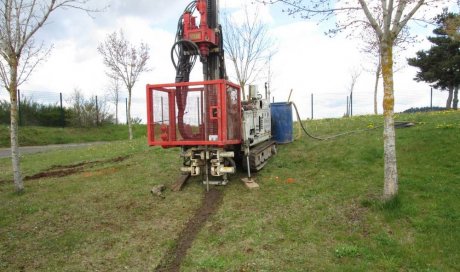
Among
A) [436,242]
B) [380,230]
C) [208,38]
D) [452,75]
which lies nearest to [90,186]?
[208,38]

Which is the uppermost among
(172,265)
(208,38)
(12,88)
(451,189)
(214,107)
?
(208,38)

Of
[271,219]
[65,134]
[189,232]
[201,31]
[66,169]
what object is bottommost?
[189,232]

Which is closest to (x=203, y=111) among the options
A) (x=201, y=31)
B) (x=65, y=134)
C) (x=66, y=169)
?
(x=201, y=31)

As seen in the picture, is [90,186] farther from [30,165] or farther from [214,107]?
[30,165]

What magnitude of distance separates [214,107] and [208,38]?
1.71m

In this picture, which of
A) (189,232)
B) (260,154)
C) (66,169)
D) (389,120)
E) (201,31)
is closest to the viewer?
(189,232)

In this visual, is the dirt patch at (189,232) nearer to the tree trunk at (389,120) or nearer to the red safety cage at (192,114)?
the red safety cage at (192,114)

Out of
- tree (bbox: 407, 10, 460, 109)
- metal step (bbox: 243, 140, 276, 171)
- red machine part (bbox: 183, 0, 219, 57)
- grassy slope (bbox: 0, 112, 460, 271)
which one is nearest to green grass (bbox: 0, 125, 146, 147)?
grassy slope (bbox: 0, 112, 460, 271)

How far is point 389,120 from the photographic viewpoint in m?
6.35

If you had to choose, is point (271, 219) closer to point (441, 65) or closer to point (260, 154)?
point (260, 154)

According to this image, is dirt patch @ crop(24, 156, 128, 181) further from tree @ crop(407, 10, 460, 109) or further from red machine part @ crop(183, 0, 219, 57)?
tree @ crop(407, 10, 460, 109)

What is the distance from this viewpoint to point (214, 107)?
773 centimetres

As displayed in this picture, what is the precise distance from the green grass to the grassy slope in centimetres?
1342

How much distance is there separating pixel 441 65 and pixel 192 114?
21.9 m
